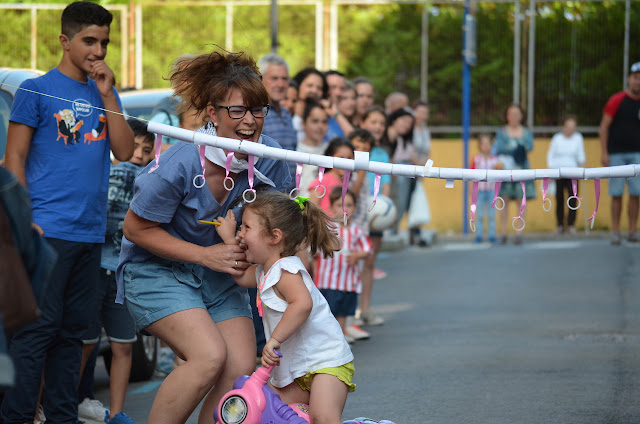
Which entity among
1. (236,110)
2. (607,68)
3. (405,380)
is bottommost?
(405,380)

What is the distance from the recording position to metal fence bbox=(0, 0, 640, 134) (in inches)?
838

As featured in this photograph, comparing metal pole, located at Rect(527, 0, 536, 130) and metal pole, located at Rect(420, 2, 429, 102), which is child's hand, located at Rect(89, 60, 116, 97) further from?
metal pole, located at Rect(420, 2, 429, 102)

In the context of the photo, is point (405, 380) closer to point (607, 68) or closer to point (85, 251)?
point (85, 251)

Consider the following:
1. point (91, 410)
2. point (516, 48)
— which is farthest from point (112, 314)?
point (516, 48)

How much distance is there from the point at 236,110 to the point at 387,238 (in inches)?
497

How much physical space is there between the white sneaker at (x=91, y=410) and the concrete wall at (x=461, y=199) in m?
14.0

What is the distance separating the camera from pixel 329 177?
8883 mm

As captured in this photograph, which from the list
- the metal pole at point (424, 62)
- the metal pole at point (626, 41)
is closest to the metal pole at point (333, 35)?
the metal pole at point (424, 62)

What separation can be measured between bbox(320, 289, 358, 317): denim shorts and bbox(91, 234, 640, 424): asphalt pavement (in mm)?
350

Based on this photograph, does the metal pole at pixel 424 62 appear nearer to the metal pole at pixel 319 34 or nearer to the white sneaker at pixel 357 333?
the metal pole at pixel 319 34

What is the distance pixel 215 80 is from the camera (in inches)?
189

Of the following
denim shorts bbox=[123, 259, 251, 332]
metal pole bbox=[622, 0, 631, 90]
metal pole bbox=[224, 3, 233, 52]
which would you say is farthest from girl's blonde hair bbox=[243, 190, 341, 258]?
metal pole bbox=[224, 3, 233, 52]

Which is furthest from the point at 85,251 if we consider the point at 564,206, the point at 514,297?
the point at 564,206

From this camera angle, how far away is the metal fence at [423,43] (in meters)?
21.3
